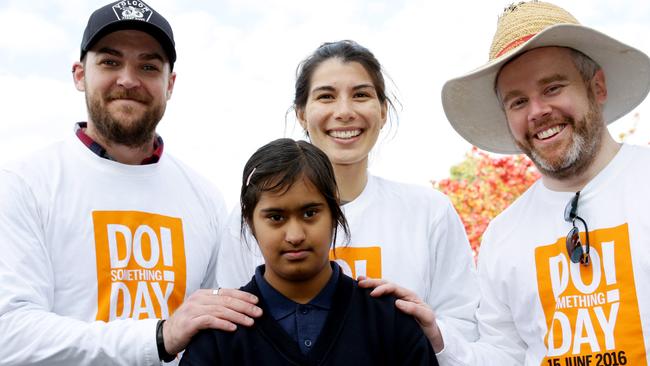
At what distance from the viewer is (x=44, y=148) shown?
3.35m

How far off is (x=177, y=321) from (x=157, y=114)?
126 cm

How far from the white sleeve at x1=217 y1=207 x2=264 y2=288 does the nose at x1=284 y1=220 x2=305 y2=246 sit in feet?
2.37

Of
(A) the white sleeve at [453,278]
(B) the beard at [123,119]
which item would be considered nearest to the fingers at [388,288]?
(A) the white sleeve at [453,278]

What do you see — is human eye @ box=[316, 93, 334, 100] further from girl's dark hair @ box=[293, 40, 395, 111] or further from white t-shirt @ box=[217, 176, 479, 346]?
white t-shirt @ box=[217, 176, 479, 346]

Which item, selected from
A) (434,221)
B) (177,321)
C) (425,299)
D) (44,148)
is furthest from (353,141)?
(44,148)

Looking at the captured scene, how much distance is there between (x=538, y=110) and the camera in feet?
10.4

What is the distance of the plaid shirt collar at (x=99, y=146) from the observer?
11.1 feet

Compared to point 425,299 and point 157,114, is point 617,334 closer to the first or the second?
point 425,299

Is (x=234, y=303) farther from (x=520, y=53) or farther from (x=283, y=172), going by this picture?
(x=520, y=53)

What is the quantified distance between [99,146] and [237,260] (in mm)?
890

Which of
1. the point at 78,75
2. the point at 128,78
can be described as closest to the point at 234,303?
the point at 128,78

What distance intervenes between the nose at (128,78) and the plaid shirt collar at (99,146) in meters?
0.31

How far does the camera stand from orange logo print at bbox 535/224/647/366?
2.89 meters

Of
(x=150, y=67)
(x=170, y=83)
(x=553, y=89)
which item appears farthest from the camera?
(x=170, y=83)
